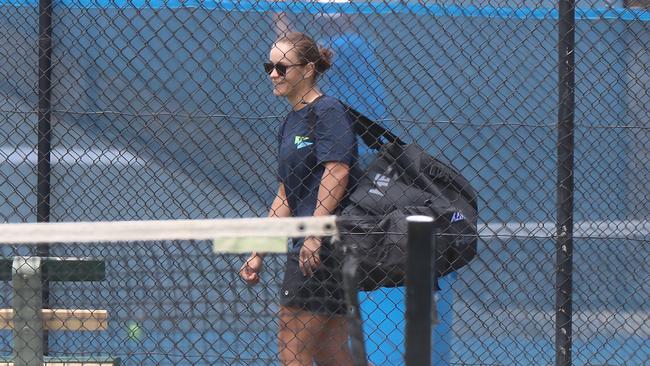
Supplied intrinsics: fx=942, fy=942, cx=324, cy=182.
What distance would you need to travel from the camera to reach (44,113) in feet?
12.8

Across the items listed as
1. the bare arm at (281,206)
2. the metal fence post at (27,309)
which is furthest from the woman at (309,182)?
the metal fence post at (27,309)

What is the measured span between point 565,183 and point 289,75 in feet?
4.11

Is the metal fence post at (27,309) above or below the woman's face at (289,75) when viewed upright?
below

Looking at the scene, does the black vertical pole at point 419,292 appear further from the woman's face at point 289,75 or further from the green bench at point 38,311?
the woman's face at point 289,75

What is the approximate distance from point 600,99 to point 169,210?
192 centimetres

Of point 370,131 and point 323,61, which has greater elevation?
point 323,61

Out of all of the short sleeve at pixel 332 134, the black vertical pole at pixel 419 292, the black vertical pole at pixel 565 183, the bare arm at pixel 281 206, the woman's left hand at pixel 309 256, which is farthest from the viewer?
the black vertical pole at pixel 565 183

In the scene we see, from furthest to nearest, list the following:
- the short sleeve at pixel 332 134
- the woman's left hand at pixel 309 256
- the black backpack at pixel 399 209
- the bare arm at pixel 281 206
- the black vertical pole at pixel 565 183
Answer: the black vertical pole at pixel 565 183, the bare arm at pixel 281 206, the black backpack at pixel 399 209, the short sleeve at pixel 332 134, the woman's left hand at pixel 309 256

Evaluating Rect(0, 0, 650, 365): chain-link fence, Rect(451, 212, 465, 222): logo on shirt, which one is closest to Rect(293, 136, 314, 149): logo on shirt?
Rect(451, 212, 465, 222): logo on shirt

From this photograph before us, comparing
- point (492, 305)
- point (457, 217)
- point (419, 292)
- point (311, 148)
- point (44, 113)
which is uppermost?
point (44, 113)

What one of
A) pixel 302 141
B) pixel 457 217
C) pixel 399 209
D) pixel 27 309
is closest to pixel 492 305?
pixel 457 217

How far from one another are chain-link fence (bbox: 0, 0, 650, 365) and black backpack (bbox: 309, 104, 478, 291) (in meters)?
0.56

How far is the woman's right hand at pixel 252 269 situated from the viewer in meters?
3.11

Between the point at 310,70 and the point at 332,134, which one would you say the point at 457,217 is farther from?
the point at 310,70
